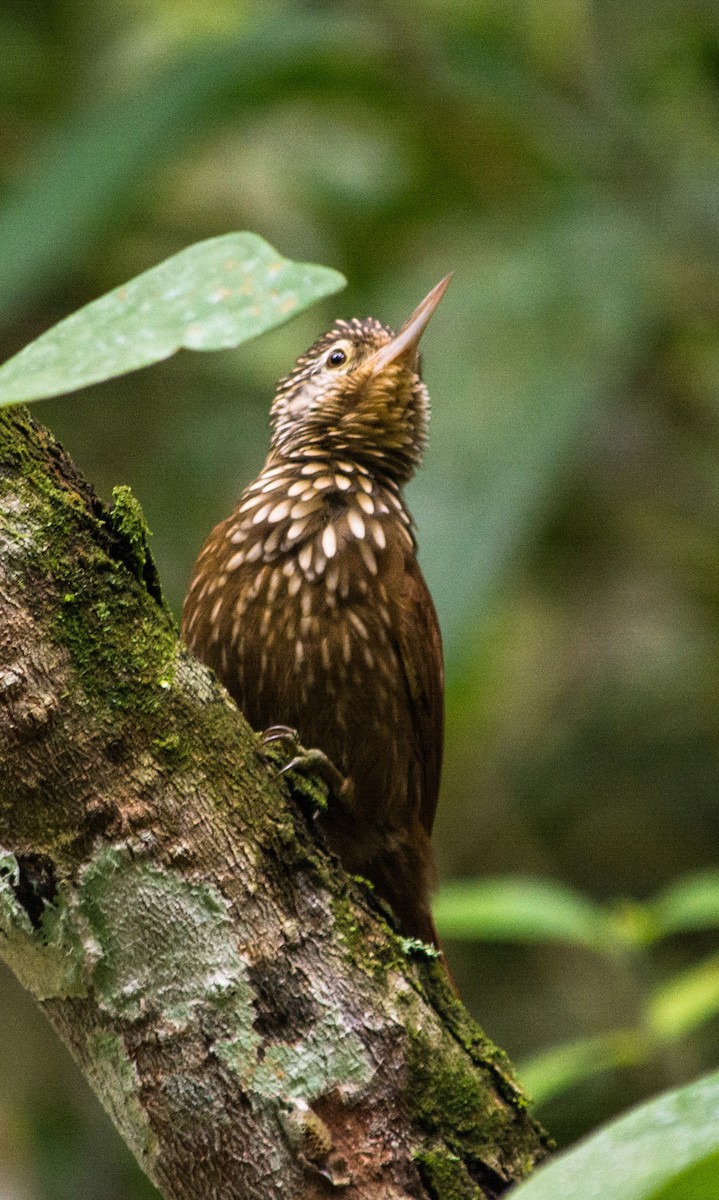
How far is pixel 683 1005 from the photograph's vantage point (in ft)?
8.46

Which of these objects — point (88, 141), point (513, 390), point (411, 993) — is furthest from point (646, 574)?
point (411, 993)

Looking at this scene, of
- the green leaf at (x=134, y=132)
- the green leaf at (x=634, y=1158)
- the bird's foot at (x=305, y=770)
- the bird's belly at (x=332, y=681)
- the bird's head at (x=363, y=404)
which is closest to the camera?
the green leaf at (x=634, y=1158)

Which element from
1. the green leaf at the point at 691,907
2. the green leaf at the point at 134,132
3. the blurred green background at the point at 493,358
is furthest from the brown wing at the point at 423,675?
the green leaf at the point at 134,132

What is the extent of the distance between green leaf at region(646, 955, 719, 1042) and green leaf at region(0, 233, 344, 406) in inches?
70.1

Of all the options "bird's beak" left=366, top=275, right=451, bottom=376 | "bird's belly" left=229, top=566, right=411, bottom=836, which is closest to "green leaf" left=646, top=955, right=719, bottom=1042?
"bird's belly" left=229, top=566, right=411, bottom=836

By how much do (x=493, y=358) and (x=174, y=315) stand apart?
278 centimetres

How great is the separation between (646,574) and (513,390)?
5.91 ft

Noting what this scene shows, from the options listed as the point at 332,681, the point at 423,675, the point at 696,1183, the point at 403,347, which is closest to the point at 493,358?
the point at 403,347

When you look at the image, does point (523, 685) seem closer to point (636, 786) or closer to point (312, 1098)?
point (636, 786)

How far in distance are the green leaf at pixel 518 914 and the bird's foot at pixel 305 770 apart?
285 mm

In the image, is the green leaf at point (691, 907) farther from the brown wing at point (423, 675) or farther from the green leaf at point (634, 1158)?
the green leaf at point (634, 1158)

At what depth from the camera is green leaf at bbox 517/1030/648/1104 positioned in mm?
2377

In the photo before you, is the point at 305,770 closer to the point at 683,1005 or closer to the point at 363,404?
the point at 683,1005

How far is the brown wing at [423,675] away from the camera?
2629 millimetres
